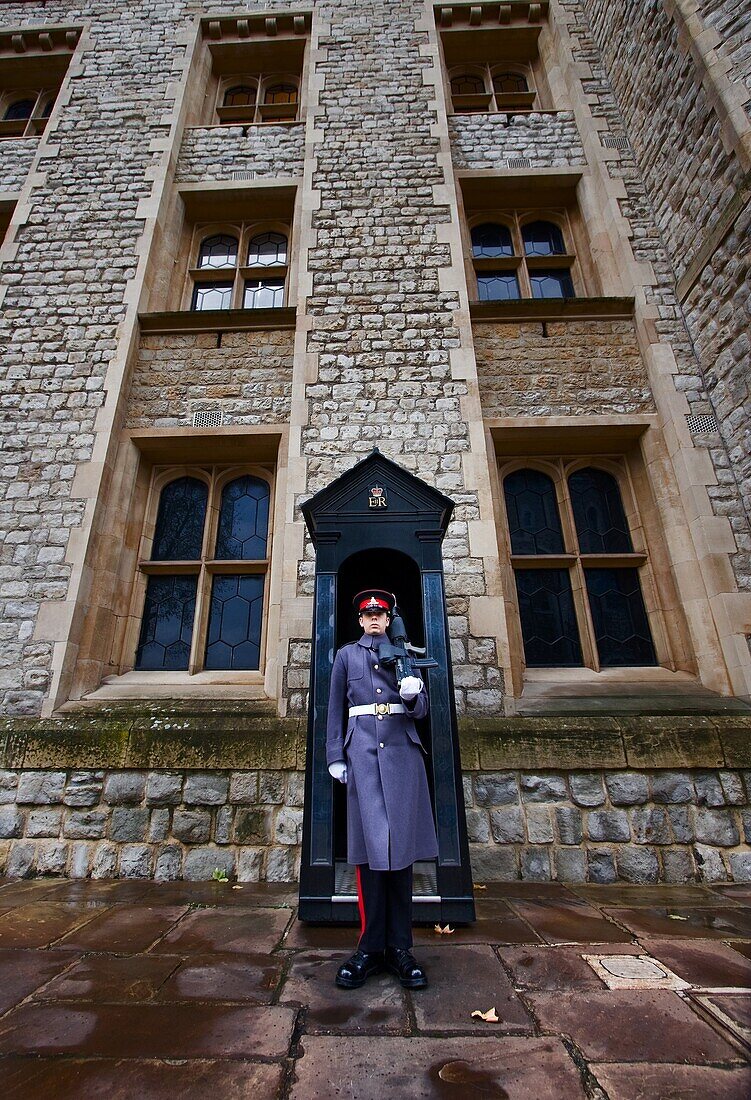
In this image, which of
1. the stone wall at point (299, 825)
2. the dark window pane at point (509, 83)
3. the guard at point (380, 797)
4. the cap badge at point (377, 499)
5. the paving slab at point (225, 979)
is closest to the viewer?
the paving slab at point (225, 979)

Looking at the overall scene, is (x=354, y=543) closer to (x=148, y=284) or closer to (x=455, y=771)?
(x=455, y=771)

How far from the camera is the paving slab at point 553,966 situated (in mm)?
1905

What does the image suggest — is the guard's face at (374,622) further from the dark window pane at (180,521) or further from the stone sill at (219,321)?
the stone sill at (219,321)

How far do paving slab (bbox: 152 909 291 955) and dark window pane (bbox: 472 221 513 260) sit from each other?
757 cm

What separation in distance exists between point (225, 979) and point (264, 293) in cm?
699

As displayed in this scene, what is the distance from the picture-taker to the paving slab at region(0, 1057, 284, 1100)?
1355mm

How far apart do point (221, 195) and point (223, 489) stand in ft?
15.0

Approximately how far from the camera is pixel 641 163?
6.27 meters

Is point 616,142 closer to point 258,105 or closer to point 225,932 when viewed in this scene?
point 258,105

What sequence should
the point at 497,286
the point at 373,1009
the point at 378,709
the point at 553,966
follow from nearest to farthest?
the point at 373,1009
the point at 553,966
the point at 378,709
the point at 497,286

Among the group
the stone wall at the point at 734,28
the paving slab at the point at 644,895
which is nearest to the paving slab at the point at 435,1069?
the paving slab at the point at 644,895

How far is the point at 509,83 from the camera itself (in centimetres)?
844

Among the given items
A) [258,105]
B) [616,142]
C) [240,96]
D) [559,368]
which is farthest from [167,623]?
[240,96]

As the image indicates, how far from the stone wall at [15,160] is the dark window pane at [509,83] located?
7.46 m
